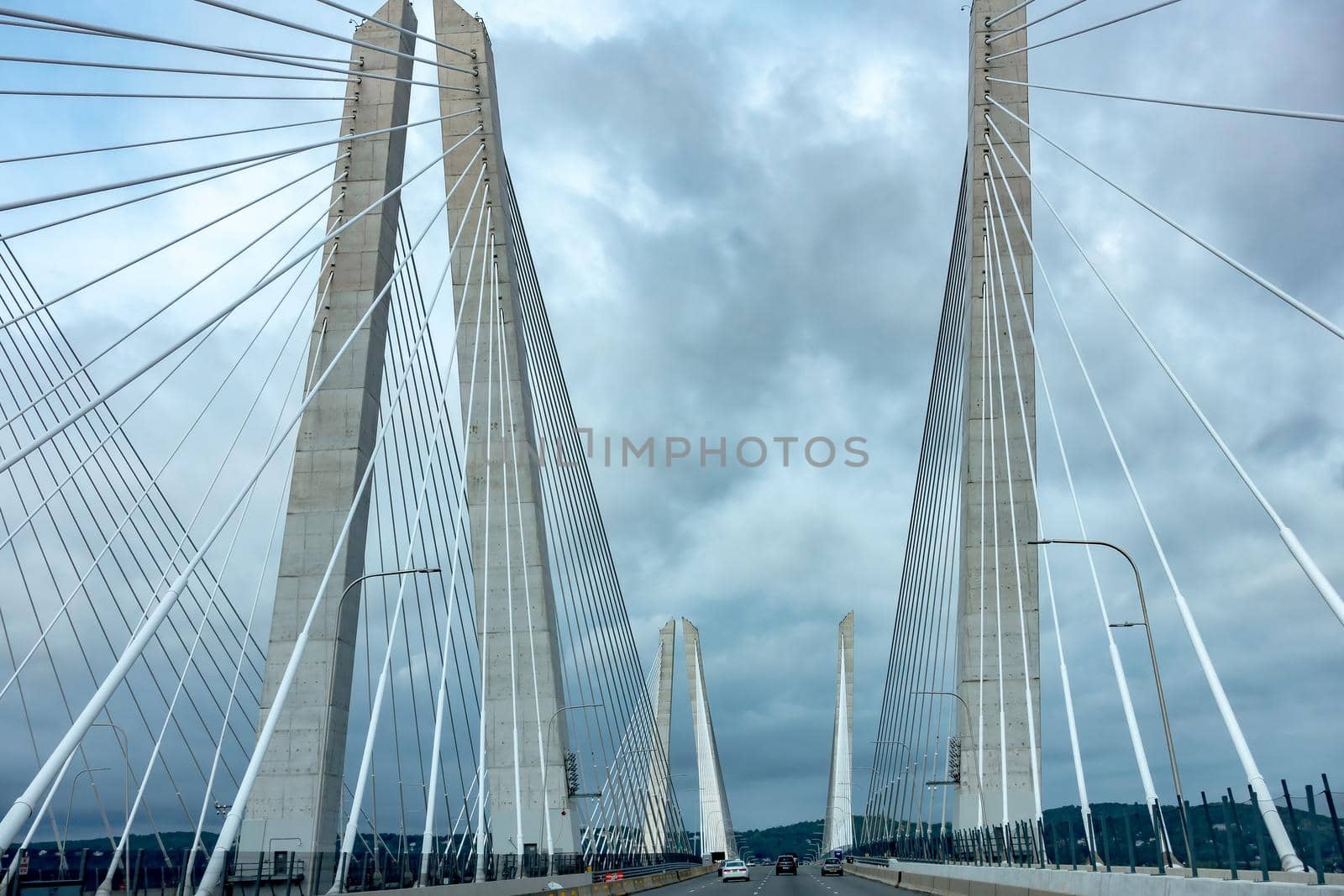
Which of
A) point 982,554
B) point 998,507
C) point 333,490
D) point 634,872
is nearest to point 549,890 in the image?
point 333,490

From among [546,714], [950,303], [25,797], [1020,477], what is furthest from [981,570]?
[25,797]

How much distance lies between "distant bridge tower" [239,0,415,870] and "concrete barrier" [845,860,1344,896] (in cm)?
1313

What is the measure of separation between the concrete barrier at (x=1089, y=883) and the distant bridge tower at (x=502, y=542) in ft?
34.3

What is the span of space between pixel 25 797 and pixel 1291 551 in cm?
1195

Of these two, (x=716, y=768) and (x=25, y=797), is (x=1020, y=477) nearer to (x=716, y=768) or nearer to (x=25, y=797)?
(x=25, y=797)

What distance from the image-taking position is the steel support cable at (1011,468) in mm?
34312

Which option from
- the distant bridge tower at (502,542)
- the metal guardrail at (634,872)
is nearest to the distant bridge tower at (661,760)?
the metal guardrail at (634,872)

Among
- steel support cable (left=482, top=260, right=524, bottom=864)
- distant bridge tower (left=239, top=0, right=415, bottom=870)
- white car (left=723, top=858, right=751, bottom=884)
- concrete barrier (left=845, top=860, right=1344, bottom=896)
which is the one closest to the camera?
concrete barrier (left=845, top=860, right=1344, bottom=896)

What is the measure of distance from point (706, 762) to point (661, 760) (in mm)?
40956

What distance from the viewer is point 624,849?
52.8 meters

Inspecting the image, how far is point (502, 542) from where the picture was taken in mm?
37094

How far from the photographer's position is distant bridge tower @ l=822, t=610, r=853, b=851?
357 feet

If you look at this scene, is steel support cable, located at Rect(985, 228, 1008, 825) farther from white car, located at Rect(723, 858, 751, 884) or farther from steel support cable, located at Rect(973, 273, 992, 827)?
white car, located at Rect(723, 858, 751, 884)

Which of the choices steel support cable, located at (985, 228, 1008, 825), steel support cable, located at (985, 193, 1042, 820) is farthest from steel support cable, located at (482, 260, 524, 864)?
steel support cable, located at (985, 193, 1042, 820)
